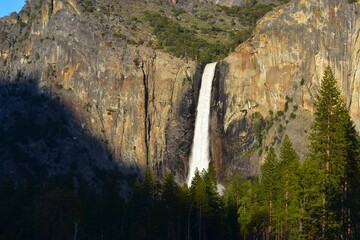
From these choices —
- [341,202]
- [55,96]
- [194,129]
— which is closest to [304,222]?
[341,202]

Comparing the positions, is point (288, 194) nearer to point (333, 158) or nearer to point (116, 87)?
point (333, 158)

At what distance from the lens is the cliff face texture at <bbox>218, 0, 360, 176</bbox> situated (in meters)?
118

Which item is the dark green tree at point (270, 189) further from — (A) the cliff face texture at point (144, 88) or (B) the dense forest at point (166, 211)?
(A) the cliff face texture at point (144, 88)

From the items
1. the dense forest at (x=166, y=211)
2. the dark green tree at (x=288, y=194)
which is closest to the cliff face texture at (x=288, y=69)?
the dense forest at (x=166, y=211)

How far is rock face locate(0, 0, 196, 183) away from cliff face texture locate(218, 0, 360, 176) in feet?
36.0

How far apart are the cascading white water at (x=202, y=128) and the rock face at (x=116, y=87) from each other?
2045mm

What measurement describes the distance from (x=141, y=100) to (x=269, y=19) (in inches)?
1244

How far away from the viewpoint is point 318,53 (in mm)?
120750

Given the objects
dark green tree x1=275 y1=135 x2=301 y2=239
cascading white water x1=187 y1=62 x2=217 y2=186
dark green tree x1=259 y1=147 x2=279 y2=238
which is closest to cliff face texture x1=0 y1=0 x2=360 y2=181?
cascading white water x1=187 y1=62 x2=217 y2=186

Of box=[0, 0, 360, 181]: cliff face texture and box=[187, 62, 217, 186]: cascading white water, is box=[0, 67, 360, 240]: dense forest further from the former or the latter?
box=[0, 0, 360, 181]: cliff face texture

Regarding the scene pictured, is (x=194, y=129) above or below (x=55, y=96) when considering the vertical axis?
below

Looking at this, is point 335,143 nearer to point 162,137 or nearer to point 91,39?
point 162,137

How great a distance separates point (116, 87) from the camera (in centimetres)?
14400

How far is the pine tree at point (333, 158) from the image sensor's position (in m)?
56.6
